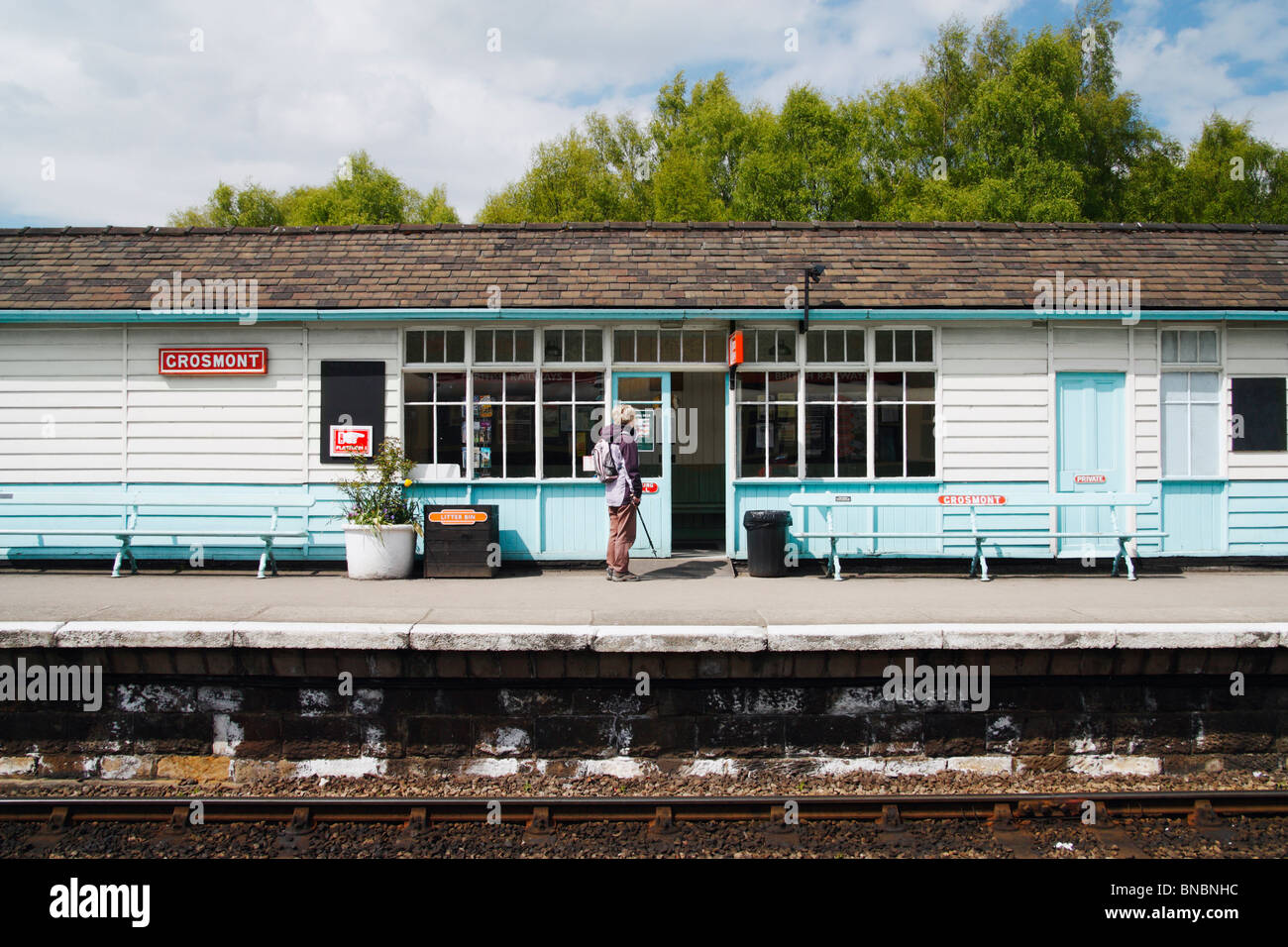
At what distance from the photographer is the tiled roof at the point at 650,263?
1042 cm

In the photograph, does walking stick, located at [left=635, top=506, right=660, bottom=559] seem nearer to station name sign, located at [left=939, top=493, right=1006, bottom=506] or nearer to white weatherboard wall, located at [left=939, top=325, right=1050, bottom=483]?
station name sign, located at [left=939, top=493, right=1006, bottom=506]

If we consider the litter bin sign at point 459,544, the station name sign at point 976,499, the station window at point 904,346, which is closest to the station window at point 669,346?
the station window at point 904,346

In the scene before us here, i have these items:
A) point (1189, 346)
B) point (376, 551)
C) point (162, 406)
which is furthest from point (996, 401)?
point (162, 406)

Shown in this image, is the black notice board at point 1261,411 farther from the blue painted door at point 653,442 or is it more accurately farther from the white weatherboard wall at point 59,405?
the white weatherboard wall at point 59,405

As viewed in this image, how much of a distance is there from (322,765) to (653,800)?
2.60m

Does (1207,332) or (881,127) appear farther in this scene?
(881,127)

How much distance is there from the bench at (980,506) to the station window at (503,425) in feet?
11.7

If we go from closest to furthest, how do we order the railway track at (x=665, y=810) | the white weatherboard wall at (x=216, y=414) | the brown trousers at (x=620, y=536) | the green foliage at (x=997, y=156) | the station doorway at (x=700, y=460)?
the railway track at (x=665, y=810), the brown trousers at (x=620, y=536), the white weatherboard wall at (x=216, y=414), the station doorway at (x=700, y=460), the green foliage at (x=997, y=156)

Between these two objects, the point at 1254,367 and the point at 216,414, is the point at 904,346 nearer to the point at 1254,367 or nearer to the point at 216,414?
the point at 1254,367
